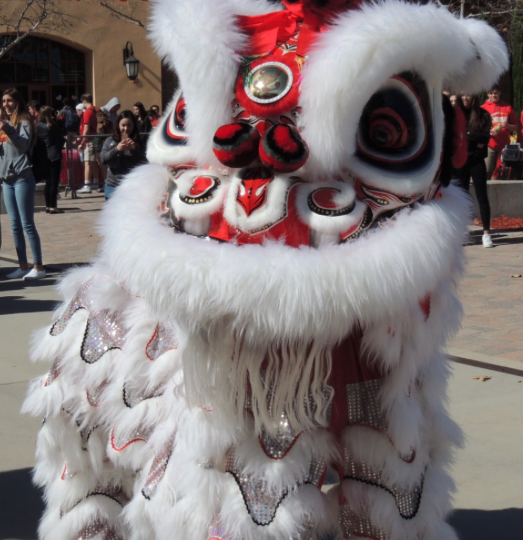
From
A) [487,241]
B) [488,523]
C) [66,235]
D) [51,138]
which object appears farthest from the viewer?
[51,138]

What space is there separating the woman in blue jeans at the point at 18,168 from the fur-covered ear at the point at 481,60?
6.17m

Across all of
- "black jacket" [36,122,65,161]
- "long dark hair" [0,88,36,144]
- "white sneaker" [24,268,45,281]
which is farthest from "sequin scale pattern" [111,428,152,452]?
"black jacket" [36,122,65,161]

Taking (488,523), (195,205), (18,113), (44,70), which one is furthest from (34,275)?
(44,70)

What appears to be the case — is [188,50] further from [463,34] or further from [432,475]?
[432,475]

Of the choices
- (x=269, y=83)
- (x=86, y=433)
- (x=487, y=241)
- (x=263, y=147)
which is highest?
(x=269, y=83)

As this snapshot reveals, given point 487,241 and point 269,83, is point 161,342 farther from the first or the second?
point 487,241

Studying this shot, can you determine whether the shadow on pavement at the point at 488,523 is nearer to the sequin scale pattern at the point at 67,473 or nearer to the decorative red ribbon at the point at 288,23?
the sequin scale pattern at the point at 67,473

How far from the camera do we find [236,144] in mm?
1991

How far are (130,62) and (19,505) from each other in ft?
65.0

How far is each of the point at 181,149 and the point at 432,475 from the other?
3.74 feet

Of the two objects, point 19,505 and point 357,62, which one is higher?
point 357,62

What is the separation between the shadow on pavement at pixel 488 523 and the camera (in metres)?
3.08

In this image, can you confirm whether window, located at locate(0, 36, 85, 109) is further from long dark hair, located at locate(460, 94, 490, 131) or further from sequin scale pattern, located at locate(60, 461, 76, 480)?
sequin scale pattern, located at locate(60, 461, 76, 480)

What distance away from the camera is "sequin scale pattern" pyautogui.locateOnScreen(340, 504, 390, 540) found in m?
2.17
